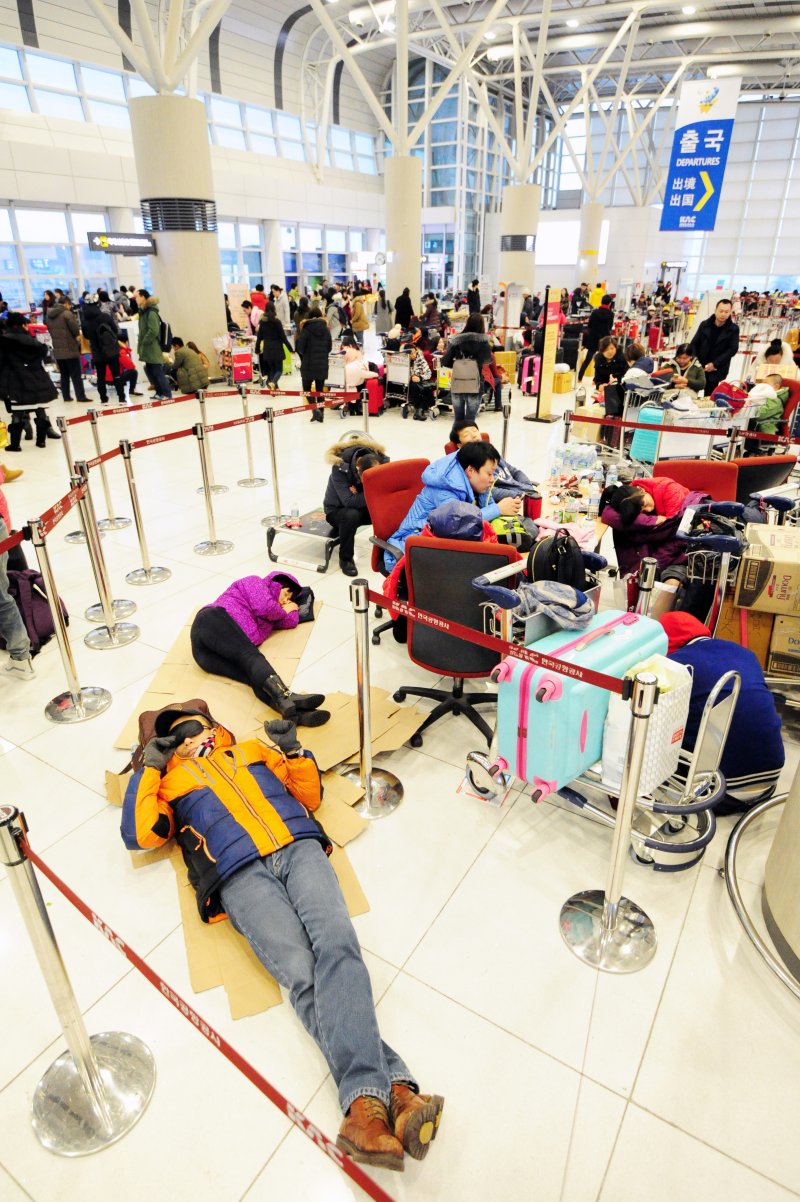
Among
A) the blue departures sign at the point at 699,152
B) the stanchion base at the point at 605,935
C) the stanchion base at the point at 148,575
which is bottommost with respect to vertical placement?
the stanchion base at the point at 605,935

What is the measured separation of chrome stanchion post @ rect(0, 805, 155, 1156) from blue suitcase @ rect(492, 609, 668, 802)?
1.69m

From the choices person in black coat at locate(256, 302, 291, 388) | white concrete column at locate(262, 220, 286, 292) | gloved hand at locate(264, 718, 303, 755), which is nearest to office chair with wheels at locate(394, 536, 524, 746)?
gloved hand at locate(264, 718, 303, 755)

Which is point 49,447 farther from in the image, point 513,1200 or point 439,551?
point 513,1200

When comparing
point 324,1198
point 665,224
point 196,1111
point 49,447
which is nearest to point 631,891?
point 324,1198

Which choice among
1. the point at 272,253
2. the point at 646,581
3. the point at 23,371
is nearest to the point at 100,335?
the point at 23,371

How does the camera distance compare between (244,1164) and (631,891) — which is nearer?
(244,1164)

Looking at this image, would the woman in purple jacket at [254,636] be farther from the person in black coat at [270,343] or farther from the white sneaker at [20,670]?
the person in black coat at [270,343]

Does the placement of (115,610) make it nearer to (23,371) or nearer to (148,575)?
(148,575)

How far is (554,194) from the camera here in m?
37.9

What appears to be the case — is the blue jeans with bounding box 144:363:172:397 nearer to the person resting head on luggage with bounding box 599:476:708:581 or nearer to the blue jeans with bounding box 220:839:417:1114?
the person resting head on luggage with bounding box 599:476:708:581

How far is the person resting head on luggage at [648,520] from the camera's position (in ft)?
13.8

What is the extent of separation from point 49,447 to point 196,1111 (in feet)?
33.0

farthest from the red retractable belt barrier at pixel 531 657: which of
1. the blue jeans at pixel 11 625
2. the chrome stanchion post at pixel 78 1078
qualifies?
the blue jeans at pixel 11 625

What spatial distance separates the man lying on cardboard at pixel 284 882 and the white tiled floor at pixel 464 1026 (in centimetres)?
18
